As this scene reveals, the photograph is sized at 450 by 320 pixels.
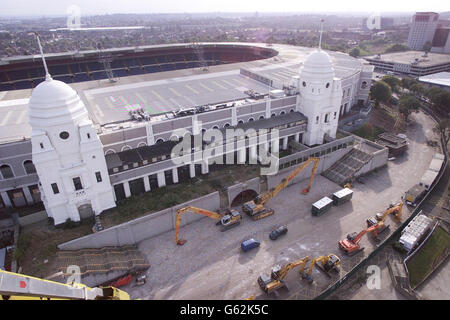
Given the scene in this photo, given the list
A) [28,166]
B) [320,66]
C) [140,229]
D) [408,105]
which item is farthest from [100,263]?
[408,105]

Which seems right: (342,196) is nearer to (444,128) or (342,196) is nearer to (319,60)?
(319,60)

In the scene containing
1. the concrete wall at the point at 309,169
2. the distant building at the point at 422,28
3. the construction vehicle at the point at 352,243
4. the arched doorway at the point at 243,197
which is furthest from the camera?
the distant building at the point at 422,28

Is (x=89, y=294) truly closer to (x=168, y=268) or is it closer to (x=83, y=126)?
(x=168, y=268)

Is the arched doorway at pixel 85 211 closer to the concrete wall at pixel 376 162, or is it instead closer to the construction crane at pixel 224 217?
the construction crane at pixel 224 217

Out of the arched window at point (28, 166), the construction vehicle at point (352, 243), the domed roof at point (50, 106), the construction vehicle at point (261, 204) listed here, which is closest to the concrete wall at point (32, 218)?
the arched window at point (28, 166)

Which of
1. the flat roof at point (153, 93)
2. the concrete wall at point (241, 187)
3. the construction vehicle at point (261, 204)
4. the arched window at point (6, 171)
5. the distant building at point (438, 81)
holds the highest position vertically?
the flat roof at point (153, 93)
